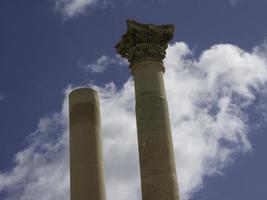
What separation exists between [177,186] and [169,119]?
465 cm

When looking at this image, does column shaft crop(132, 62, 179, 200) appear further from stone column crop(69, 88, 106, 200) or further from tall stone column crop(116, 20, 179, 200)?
stone column crop(69, 88, 106, 200)

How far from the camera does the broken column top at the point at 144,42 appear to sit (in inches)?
1489

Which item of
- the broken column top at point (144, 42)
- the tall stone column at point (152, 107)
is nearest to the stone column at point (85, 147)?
the tall stone column at point (152, 107)

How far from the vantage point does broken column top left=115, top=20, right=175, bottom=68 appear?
37.8 m

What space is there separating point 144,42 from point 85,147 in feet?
27.4

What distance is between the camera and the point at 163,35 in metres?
39.0

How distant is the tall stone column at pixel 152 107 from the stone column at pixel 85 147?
13.1 feet

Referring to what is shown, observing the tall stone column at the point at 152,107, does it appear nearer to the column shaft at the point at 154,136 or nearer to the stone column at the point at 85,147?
the column shaft at the point at 154,136

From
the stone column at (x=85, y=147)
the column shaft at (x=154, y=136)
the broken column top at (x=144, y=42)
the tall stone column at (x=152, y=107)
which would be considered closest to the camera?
the column shaft at (x=154, y=136)

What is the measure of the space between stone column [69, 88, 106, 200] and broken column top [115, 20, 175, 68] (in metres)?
4.13

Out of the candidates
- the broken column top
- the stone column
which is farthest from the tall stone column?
the stone column

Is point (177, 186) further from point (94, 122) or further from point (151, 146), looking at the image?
point (94, 122)

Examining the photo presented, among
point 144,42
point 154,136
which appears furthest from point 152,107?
point 144,42

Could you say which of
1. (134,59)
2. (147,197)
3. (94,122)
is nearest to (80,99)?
(94,122)
